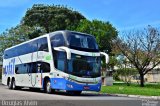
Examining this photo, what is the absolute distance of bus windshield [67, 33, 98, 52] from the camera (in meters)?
24.4

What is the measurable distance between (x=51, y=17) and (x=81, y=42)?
1933 inches

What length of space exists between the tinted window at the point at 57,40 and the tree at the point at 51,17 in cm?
4475

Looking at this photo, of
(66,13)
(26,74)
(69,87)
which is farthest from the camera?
(66,13)

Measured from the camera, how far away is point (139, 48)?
5206cm

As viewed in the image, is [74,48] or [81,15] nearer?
[74,48]

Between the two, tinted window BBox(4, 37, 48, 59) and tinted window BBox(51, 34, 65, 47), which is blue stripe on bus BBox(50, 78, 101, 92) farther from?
tinted window BBox(4, 37, 48, 59)

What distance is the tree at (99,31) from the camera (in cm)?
6334

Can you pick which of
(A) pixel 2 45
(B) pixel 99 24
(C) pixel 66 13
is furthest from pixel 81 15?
(A) pixel 2 45

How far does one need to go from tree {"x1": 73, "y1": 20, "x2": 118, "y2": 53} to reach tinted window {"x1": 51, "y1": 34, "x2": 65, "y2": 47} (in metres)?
37.3

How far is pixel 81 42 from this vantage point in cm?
2486

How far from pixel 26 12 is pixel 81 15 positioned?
11.4 meters

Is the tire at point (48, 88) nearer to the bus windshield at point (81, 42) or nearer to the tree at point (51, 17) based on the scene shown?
the bus windshield at point (81, 42)

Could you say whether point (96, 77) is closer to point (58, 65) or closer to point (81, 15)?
point (58, 65)

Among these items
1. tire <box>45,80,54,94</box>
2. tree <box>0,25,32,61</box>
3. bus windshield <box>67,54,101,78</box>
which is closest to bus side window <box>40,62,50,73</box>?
tire <box>45,80,54,94</box>
